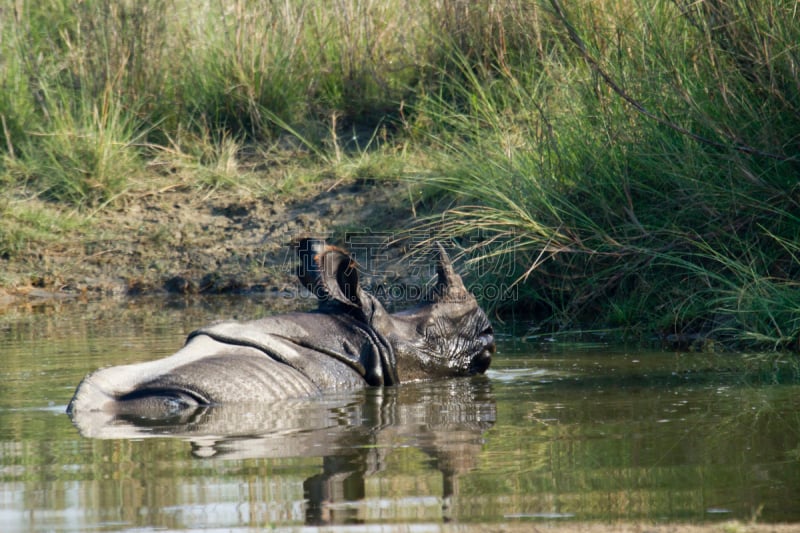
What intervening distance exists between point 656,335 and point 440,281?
1686 millimetres

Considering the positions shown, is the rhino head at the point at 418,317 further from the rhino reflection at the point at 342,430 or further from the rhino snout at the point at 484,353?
the rhino reflection at the point at 342,430

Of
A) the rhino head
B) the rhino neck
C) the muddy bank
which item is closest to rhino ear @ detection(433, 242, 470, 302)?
the rhino head

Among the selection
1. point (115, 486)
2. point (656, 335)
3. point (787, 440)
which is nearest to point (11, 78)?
point (656, 335)

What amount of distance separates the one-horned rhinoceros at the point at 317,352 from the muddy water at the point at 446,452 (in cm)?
12

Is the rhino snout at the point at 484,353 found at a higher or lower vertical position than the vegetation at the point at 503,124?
lower

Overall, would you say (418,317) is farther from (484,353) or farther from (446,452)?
(446,452)

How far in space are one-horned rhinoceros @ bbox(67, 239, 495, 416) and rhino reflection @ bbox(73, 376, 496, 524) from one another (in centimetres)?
8

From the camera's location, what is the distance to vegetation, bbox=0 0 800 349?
6.38 m

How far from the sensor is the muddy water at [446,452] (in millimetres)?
3348

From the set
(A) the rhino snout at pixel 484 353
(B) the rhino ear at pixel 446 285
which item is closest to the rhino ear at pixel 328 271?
(B) the rhino ear at pixel 446 285

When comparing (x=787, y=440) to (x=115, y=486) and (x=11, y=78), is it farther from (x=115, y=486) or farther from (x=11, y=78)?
(x=11, y=78)

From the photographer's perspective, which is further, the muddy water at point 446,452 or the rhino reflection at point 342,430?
the rhino reflection at point 342,430

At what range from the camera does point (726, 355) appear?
5988 mm

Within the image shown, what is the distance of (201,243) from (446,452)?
565cm
